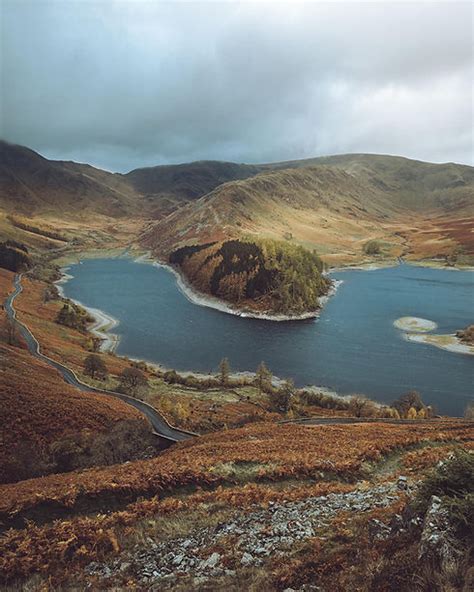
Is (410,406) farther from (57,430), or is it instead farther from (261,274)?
(261,274)

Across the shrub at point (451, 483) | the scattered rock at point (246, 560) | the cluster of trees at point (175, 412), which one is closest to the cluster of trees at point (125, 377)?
the cluster of trees at point (175, 412)

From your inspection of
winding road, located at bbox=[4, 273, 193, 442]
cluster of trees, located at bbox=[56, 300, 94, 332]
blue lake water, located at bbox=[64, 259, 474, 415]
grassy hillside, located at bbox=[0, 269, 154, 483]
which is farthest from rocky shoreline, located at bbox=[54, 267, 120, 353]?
grassy hillside, located at bbox=[0, 269, 154, 483]

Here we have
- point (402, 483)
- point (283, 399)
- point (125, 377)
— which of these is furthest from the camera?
point (283, 399)

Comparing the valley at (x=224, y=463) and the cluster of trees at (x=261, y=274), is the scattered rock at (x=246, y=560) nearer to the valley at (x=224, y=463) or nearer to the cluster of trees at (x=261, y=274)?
the valley at (x=224, y=463)

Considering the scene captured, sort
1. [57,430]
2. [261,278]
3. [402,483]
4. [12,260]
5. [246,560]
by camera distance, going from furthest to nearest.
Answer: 1. [12,260]
2. [261,278]
3. [57,430]
4. [402,483]
5. [246,560]

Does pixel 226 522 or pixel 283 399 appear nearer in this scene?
pixel 226 522

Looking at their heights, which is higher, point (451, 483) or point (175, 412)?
point (451, 483)

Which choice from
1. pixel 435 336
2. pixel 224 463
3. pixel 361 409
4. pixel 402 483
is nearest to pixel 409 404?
A: pixel 361 409
